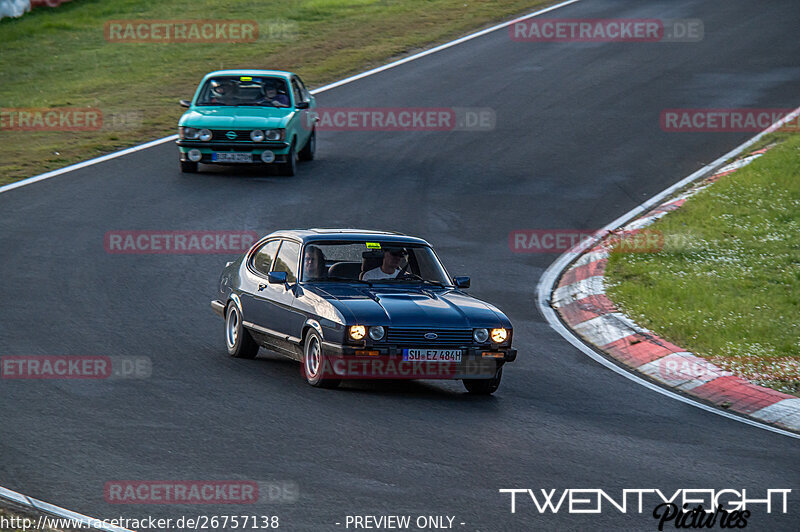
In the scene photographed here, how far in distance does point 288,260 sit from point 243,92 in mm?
9466

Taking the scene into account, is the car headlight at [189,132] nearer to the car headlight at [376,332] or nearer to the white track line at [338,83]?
the white track line at [338,83]

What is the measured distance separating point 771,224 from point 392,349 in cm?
826

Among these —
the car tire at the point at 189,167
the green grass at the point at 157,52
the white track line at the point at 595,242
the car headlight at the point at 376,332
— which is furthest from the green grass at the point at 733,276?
the green grass at the point at 157,52

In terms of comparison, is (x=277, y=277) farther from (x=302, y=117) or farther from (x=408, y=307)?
(x=302, y=117)

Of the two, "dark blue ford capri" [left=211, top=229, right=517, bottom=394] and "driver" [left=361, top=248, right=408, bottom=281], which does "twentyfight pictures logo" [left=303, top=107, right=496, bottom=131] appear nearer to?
"dark blue ford capri" [left=211, top=229, right=517, bottom=394]

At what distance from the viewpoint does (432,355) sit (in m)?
9.34

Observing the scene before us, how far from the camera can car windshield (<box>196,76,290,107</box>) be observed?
767 inches

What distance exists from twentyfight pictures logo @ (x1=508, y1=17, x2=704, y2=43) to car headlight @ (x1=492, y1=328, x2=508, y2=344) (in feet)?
72.8

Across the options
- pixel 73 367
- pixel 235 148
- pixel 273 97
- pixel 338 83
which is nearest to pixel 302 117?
pixel 273 97

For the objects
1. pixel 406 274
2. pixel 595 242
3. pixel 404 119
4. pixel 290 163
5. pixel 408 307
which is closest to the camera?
pixel 408 307

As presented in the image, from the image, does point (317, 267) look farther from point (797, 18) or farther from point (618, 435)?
point (797, 18)

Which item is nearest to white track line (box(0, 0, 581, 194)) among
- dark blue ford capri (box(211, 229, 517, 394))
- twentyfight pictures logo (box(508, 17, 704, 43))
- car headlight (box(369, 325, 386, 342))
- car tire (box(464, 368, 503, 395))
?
twentyfight pictures logo (box(508, 17, 704, 43))

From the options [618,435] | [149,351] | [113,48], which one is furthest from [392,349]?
[113,48]

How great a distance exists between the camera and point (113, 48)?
3156cm
